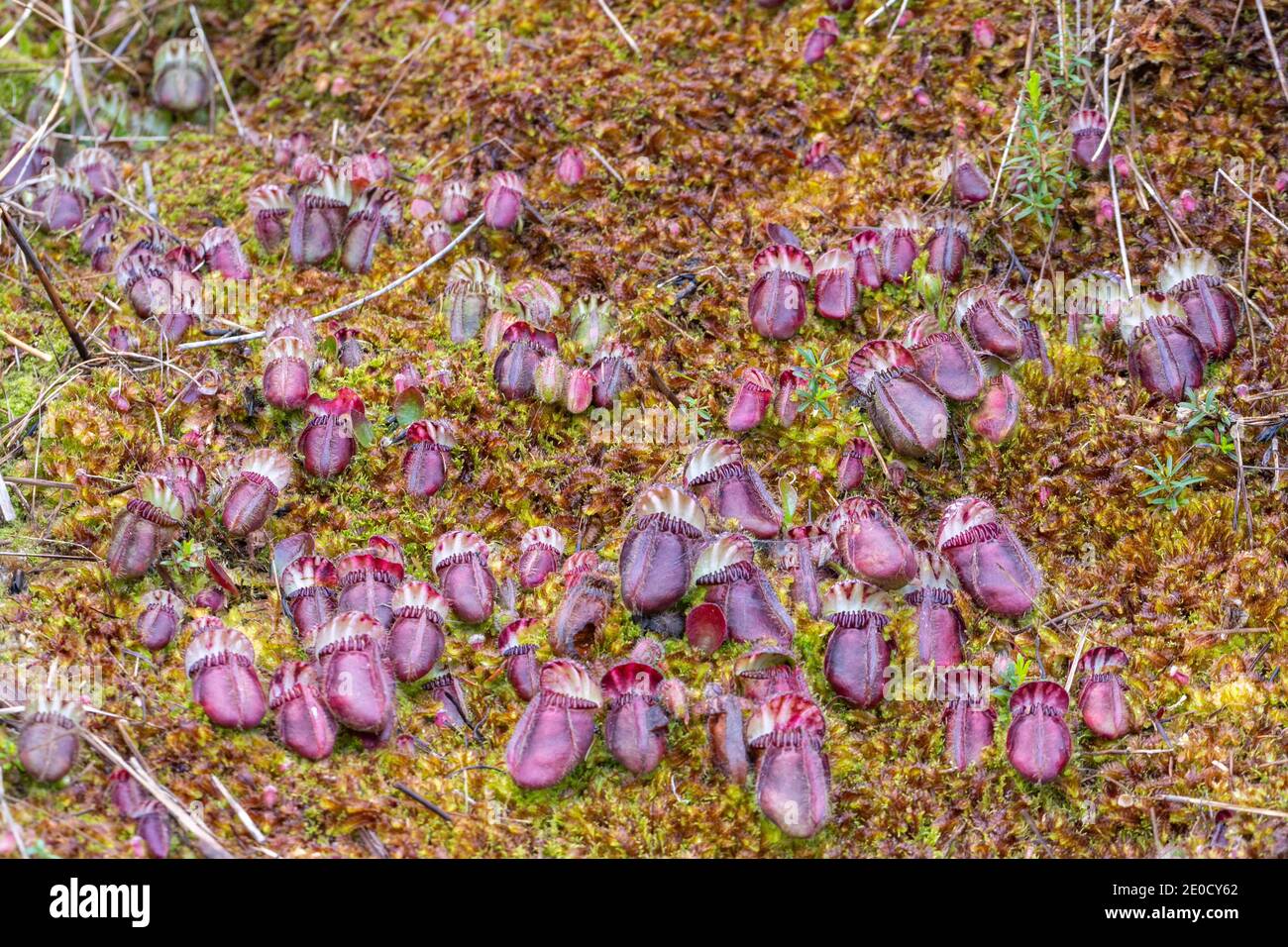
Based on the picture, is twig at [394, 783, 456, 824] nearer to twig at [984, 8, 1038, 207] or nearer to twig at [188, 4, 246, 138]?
twig at [984, 8, 1038, 207]

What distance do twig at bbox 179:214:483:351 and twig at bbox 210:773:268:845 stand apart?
168cm

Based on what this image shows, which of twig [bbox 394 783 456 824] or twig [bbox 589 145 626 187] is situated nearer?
twig [bbox 394 783 456 824]

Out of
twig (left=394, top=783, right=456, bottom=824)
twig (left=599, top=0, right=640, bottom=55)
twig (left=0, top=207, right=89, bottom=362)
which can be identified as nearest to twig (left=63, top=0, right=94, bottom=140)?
twig (left=0, top=207, right=89, bottom=362)

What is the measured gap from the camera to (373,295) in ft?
12.8

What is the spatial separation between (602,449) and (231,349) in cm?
138

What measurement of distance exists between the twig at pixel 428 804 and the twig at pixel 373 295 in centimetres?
182

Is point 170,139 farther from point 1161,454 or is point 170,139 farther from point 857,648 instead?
point 1161,454

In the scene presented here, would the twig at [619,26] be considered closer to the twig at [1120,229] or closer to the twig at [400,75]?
the twig at [400,75]

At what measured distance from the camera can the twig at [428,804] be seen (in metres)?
2.65

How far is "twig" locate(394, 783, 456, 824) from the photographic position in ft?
8.70

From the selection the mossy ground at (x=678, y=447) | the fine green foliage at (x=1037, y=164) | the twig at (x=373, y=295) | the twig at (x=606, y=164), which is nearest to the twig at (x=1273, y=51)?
the mossy ground at (x=678, y=447)

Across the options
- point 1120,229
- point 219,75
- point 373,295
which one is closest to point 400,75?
point 219,75

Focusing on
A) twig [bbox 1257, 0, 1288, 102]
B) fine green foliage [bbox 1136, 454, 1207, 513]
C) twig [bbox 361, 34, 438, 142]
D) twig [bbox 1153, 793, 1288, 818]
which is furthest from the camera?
twig [bbox 361, 34, 438, 142]
